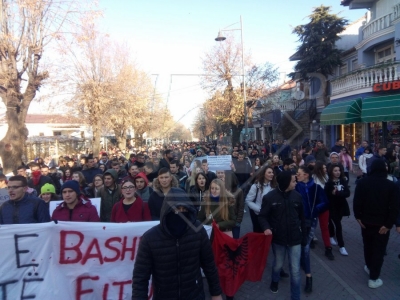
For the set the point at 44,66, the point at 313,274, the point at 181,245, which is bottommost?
the point at 313,274

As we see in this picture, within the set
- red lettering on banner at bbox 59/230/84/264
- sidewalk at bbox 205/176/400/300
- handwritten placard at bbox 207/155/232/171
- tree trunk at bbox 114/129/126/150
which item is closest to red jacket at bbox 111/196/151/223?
red lettering on banner at bbox 59/230/84/264

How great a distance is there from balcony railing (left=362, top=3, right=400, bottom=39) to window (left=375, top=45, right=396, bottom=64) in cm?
107

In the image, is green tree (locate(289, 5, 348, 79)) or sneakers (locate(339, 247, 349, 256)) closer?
sneakers (locate(339, 247, 349, 256))

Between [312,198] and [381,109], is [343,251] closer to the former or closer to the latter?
[312,198]

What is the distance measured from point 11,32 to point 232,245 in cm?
1211

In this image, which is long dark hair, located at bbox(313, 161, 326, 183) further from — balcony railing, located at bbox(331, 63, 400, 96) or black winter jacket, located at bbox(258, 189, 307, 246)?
balcony railing, located at bbox(331, 63, 400, 96)

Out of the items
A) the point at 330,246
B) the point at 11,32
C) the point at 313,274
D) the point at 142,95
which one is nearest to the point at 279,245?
the point at 313,274

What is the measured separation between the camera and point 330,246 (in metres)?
6.00

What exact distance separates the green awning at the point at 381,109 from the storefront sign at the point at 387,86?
40 cm

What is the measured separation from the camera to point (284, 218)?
169 inches

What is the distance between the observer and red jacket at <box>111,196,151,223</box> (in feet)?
15.3

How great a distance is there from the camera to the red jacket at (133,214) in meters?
4.65

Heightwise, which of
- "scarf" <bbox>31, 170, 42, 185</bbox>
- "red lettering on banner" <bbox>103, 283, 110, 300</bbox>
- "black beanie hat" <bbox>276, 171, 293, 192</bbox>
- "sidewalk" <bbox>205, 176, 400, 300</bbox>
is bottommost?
"sidewalk" <bbox>205, 176, 400, 300</bbox>

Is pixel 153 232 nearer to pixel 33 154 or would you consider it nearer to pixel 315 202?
pixel 315 202
